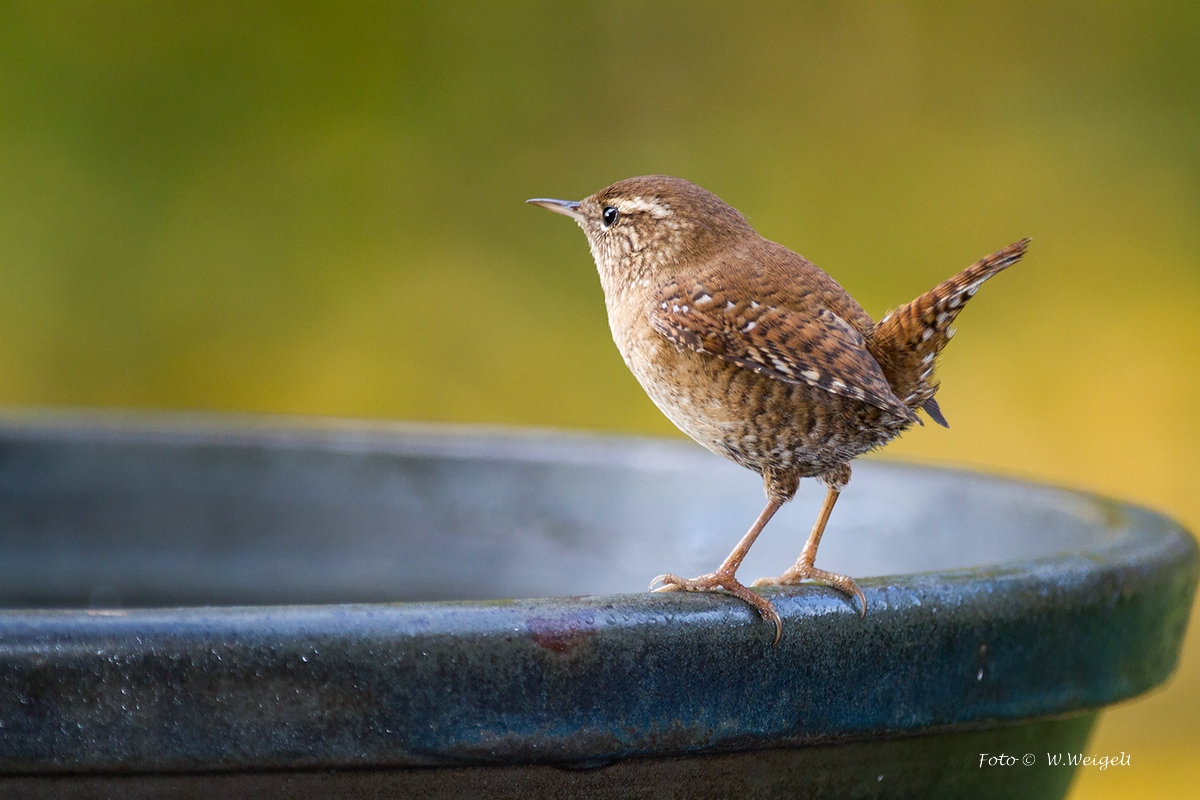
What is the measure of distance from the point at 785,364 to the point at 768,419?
8 centimetres

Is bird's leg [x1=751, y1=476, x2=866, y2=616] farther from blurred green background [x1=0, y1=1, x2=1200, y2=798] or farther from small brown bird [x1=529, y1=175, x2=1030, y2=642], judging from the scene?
blurred green background [x1=0, y1=1, x2=1200, y2=798]

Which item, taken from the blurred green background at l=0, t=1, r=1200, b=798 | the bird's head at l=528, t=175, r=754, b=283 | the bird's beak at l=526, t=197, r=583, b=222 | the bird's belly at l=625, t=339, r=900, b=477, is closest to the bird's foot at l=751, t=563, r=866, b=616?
the bird's belly at l=625, t=339, r=900, b=477

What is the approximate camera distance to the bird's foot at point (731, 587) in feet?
4.12

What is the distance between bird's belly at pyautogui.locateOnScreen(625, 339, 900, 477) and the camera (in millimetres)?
1684

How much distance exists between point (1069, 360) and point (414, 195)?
296 centimetres

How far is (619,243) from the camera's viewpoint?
2.01 m

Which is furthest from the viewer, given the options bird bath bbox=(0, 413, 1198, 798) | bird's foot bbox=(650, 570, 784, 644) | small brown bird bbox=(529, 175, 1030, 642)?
small brown bird bbox=(529, 175, 1030, 642)

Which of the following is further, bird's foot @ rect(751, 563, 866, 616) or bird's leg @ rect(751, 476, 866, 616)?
bird's leg @ rect(751, 476, 866, 616)

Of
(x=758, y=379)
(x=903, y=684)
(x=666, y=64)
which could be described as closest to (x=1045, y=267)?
(x=666, y=64)

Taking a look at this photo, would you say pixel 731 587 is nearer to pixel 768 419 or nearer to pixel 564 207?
pixel 768 419

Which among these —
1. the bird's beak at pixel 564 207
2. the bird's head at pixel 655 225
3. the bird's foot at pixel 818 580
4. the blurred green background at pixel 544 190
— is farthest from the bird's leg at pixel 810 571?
the blurred green background at pixel 544 190

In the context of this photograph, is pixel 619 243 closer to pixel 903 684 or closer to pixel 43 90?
pixel 903 684

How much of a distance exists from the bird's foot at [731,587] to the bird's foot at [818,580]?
0.17 feet

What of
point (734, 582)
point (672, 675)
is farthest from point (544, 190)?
point (672, 675)
